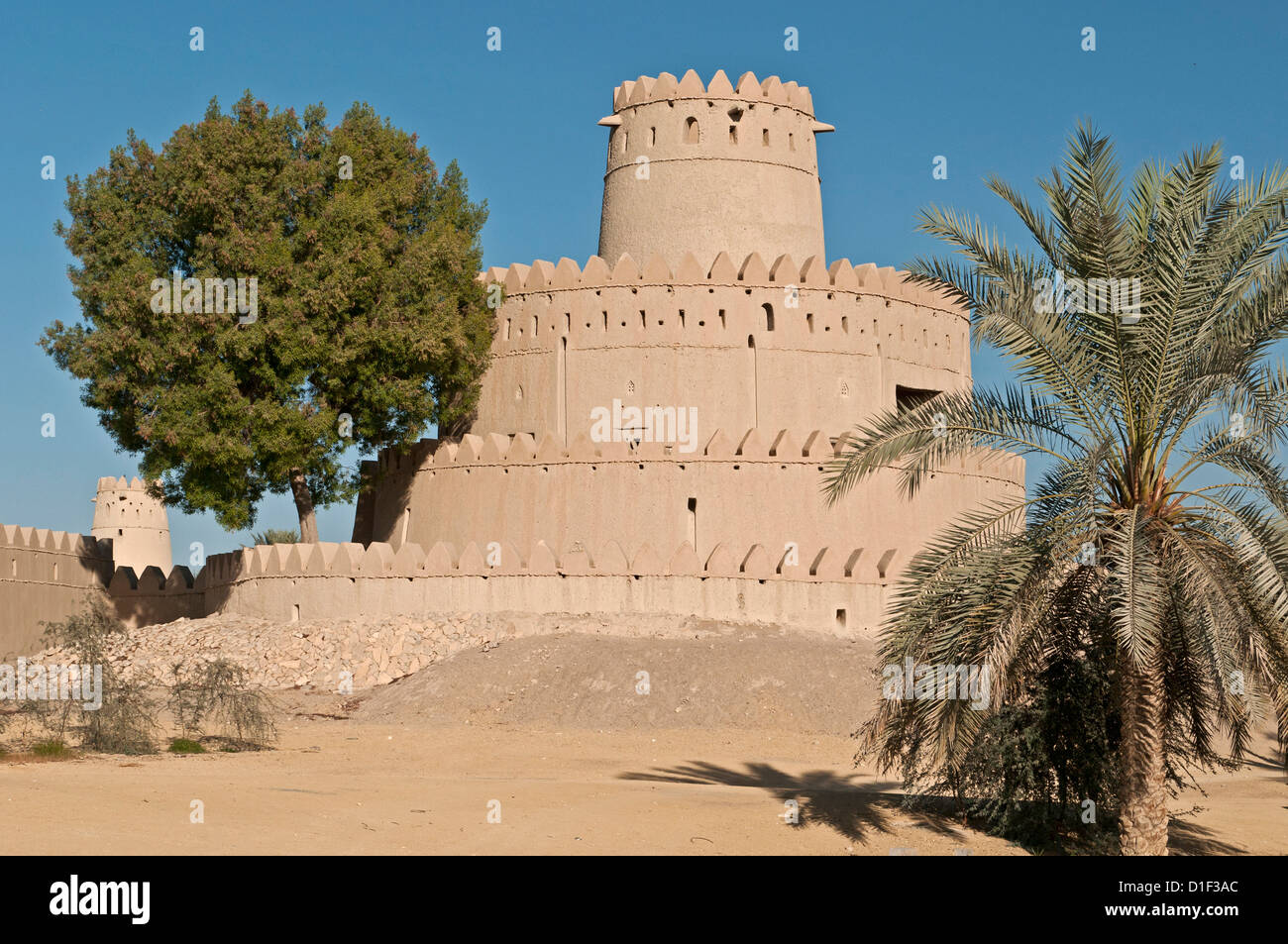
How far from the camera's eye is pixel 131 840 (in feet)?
45.5

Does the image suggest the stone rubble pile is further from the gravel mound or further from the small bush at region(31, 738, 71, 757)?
the small bush at region(31, 738, 71, 757)

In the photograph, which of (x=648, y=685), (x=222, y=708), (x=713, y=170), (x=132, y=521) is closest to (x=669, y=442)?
(x=648, y=685)

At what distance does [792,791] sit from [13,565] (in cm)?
2315

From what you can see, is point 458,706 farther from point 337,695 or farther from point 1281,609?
point 1281,609

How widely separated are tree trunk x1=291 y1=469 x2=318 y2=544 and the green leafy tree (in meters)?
0.04

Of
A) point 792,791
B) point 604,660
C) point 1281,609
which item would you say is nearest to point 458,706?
point 604,660

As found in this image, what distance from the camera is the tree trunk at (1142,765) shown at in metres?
→ 15.1

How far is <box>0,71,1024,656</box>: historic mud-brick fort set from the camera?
29047 mm

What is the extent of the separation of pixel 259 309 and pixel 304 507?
4324 millimetres

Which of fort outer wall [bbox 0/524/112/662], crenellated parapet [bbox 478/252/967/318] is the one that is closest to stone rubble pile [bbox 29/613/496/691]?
fort outer wall [bbox 0/524/112/662]

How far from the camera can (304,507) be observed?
32.4m

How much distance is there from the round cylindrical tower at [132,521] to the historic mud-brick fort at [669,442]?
75.7 feet

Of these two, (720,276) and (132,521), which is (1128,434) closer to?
(720,276)

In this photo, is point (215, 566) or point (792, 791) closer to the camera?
point (792, 791)
